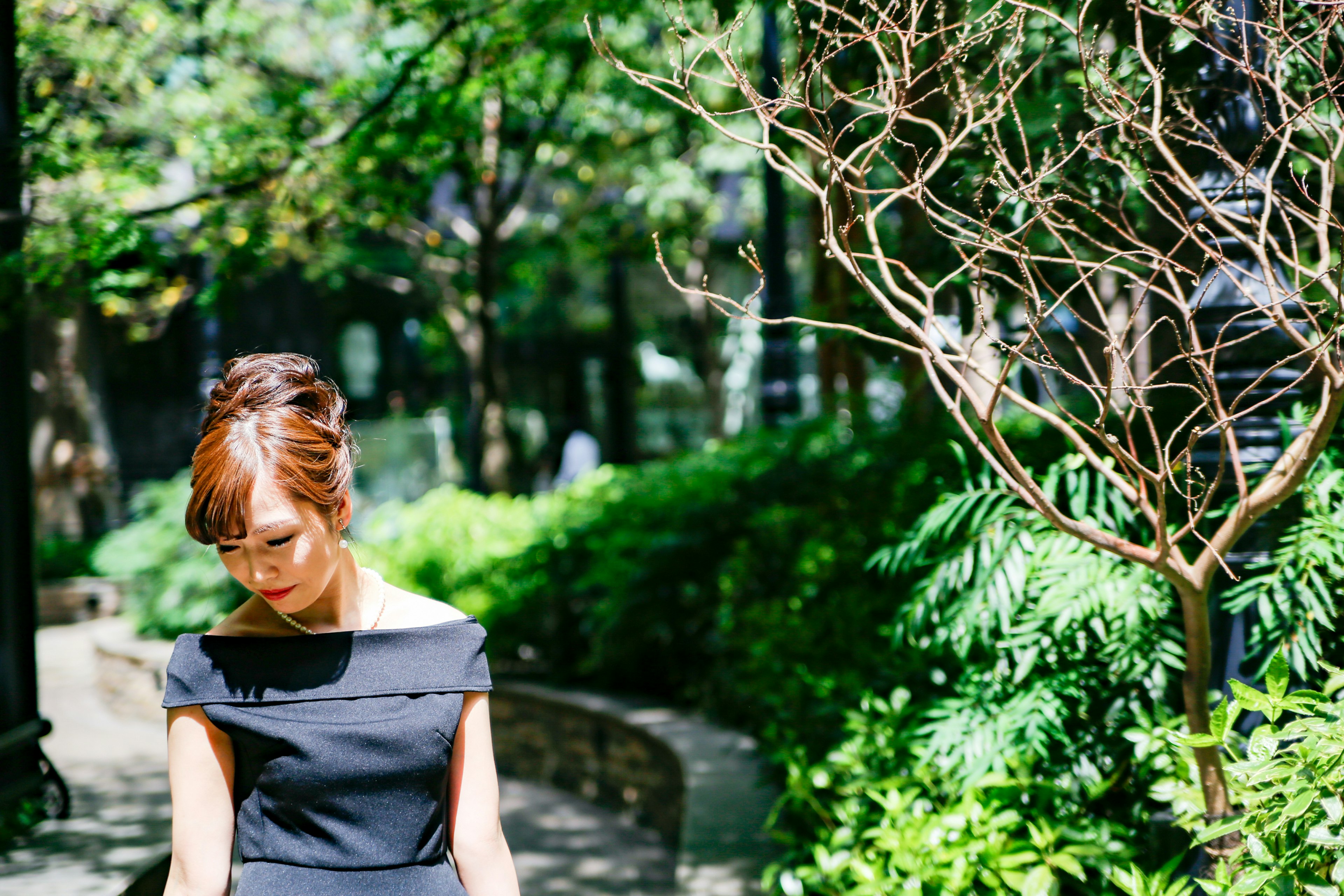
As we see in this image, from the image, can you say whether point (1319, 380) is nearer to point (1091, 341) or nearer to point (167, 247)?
point (1091, 341)

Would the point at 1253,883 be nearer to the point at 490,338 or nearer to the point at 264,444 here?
the point at 264,444

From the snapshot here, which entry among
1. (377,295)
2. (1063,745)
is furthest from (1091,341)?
(377,295)

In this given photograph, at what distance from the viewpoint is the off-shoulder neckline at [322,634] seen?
6.24 ft

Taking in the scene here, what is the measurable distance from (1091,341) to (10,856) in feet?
16.9

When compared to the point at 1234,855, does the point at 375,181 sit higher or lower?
higher

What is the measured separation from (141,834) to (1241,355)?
4.80m

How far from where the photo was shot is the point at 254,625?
6.36 feet

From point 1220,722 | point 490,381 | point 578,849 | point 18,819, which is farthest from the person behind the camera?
point 490,381

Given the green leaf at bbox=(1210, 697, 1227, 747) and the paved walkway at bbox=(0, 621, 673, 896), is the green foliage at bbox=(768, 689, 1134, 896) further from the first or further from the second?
the paved walkway at bbox=(0, 621, 673, 896)

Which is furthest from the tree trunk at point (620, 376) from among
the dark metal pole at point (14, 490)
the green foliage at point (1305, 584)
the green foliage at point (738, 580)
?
the green foliage at point (1305, 584)

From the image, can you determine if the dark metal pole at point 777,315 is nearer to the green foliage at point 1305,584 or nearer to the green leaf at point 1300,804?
the green foliage at point 1305,584

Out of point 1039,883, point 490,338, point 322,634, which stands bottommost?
point 1039,883

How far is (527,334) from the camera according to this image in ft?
74.9

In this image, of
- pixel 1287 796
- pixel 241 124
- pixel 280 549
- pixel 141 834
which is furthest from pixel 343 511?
pixel 241 124
